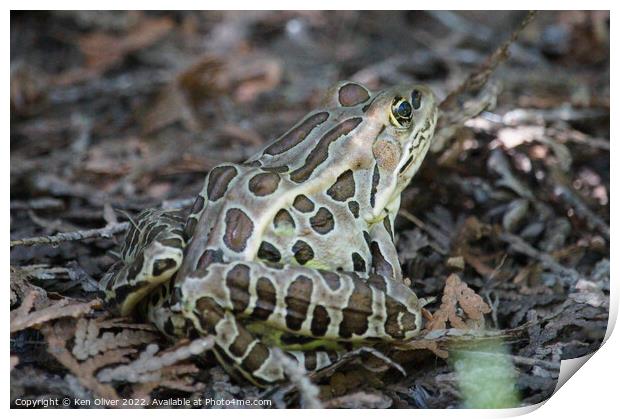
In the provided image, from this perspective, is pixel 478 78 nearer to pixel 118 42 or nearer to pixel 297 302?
pixel 297 302

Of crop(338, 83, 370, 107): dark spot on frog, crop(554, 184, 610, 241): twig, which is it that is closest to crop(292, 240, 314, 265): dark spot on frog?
crop(338, 83, 370, 107): dark spot on frog

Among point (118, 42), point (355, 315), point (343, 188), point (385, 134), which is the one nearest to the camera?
point (355, 315)

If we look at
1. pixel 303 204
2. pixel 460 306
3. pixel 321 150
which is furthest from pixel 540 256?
pixel 303 204

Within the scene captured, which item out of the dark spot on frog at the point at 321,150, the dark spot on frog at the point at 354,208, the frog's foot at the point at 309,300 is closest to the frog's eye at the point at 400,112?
the dark spot on frog at the point at 321,150

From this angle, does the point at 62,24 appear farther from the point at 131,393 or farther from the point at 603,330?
the point at 603,330

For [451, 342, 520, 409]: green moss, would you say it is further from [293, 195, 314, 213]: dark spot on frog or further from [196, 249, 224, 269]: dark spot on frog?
[196, 249, 224, 269]: dark spot on frog

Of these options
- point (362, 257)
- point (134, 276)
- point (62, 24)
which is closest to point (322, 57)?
point (62, 24)

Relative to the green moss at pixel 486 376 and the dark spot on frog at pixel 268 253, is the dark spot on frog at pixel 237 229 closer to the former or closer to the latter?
the dark spot on frog at pixel 268 253
